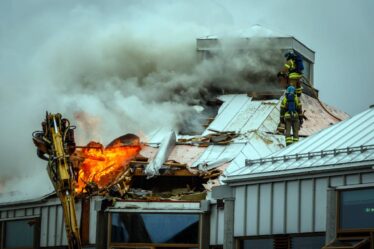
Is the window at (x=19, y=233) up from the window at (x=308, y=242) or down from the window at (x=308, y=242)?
up

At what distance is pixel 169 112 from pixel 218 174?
706 cm

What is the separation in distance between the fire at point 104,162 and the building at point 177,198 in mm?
604

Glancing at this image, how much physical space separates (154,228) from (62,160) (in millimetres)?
4416

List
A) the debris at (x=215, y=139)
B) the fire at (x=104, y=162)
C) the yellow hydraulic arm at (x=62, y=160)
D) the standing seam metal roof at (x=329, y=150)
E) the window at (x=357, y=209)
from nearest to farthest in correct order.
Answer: the window at (x=357, y=209), the standing seam metal roof at (x=329, y=150), the yellow hydraulic arm at (x=62, y=160), the fire at (x=104, y=162), the debris at (x=215, y=139)

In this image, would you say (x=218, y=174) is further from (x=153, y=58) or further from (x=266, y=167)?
(x=153, y=58)

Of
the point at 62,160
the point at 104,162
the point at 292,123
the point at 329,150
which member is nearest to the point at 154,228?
the point at 62,160

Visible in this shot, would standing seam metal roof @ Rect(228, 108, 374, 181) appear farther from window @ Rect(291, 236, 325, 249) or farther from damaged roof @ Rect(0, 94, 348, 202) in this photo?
damaged roof @ Rect(0, 94, 348, 202)

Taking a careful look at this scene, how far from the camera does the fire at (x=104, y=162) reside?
41062mm

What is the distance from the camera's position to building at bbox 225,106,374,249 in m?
31.0

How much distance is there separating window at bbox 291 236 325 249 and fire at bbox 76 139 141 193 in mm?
9705

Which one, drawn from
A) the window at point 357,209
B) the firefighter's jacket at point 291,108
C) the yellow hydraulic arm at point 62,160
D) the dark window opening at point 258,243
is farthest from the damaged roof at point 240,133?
the window at point 357,209

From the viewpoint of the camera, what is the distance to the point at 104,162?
4191 centimetres

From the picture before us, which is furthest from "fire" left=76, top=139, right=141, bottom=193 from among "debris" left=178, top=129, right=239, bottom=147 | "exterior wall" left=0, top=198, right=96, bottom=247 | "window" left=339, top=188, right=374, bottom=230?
"window" left=339, top=188, right=374, bottom=230

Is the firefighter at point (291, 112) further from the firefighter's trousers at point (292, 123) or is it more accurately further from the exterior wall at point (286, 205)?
the exterior wall at point (286, 205)
